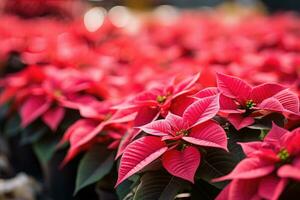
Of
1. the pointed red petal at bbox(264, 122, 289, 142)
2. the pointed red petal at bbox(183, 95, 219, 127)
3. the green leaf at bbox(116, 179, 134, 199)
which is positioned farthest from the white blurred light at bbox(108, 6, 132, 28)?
the pointed red petal at bbox(264, 122, 289, 142)

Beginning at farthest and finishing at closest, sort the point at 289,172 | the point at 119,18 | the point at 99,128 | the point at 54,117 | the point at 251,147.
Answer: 1. the point at 119,18
2. the point at 54,117
3. the point at 99,128
4. the point at 251,147
5. the point at 289,172

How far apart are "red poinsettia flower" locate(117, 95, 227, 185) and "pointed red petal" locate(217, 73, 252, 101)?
2.5 inches

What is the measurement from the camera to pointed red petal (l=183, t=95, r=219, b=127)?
1250mm

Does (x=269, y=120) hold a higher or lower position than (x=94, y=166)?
higher

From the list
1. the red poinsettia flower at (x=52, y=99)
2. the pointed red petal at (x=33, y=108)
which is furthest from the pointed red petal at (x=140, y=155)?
the pointed red petal at (x=33, y=108)

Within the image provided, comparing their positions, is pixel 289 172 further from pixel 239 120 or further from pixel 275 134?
pixel 239 120

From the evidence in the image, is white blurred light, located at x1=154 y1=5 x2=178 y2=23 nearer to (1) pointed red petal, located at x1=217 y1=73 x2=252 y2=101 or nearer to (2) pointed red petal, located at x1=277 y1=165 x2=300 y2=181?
(1) pointed red petal, located at x1=217 y1=73 x2=252 y2=101

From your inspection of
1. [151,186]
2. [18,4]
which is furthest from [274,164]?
[18,4]

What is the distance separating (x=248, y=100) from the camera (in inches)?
51.8

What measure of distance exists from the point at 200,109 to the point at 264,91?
0.56ft

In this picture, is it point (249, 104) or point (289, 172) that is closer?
point (289, 172)

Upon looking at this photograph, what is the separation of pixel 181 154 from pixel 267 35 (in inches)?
81.2

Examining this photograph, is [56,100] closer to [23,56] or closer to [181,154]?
[181,154]

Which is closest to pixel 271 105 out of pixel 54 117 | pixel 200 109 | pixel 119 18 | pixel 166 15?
pixel 200 109
